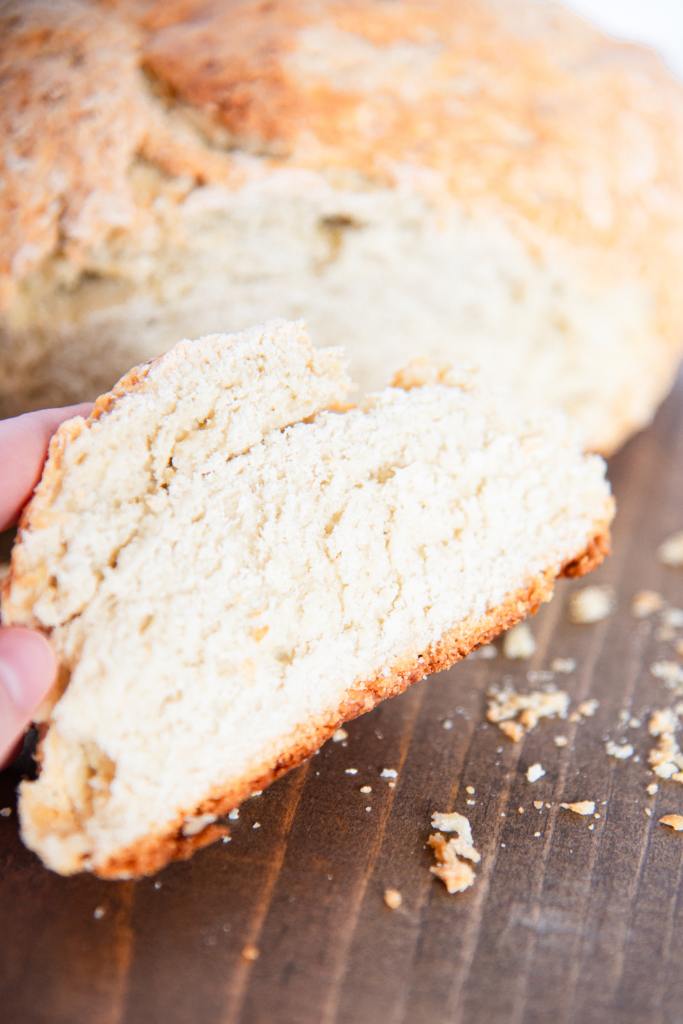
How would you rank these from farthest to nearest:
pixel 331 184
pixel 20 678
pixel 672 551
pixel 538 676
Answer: pixel 672 551 < pixel 331 184 < pixel 538 676 < pixel 20 678

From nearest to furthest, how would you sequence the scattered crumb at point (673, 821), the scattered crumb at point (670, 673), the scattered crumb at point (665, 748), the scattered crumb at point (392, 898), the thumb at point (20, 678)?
1. the thumb at point (20, 678)
2. the scattered crumb at point (392, 898)
3. the scattered crumb at point (673, 821)
4. the scattered crumb at point (665, 748)
5. the scattered crumb at point (670, 673)

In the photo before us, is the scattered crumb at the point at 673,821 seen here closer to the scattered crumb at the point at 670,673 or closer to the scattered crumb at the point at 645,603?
the scattered crumb at the point at 670,673

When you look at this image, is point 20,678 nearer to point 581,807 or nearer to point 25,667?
point 25,667

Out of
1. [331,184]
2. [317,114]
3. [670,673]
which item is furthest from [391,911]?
[317,114]

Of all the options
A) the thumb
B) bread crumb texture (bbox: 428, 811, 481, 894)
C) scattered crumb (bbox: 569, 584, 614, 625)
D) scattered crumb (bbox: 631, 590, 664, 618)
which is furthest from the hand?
scattered crumb (bbox: 631, 590, 664, 618)

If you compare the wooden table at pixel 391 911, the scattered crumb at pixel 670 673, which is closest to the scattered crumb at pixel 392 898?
the wooden table at pixel 391 911

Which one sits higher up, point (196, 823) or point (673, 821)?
point (196, 823)

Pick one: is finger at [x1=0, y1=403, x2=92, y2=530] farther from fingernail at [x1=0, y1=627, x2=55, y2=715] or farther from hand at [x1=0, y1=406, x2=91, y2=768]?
fingernail at [x1=0, y1=627, x2=55, y2=715]
